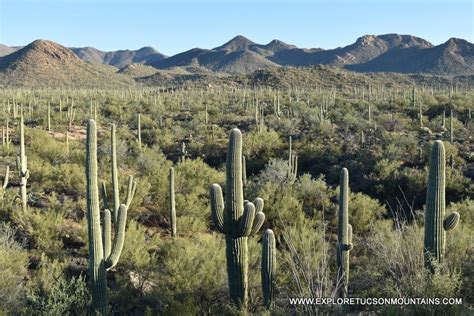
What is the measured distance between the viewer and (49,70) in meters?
93.1

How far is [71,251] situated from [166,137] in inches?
611

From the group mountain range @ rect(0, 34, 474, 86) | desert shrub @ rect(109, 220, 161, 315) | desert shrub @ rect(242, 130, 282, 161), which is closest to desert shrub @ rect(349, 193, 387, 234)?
desert shrub @ rect(109, 220, 161, 315)

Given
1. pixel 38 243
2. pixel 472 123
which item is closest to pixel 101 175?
pixel 38 243

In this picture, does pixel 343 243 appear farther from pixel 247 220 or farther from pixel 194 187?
pixel 194 187

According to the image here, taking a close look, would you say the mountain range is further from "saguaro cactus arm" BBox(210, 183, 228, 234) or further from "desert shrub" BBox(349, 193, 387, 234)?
"saguaro cactus arm" BBox(210, 183, 228, 234)

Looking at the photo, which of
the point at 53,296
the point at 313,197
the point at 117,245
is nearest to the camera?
the point at 53,296

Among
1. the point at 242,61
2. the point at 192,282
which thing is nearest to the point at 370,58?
the point at 242,61

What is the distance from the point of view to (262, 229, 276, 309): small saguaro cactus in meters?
7.36

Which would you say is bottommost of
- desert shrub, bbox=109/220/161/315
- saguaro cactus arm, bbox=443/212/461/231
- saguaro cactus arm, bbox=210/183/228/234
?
desert shrub, bbox=109/220/161/315

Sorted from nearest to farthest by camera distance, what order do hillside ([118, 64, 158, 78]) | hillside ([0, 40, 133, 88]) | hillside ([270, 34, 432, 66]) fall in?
hillside ([0, 40, 133, 88]) < hillside ([118, 64, 158, 78]) < hillside ([270, 34, 432, 66])

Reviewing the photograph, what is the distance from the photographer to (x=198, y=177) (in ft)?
54.1

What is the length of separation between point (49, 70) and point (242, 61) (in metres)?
85.8

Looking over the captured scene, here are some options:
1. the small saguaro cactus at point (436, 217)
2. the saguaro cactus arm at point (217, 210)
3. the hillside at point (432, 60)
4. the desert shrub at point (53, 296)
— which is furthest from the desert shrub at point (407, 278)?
the hillside at point (432, 60)

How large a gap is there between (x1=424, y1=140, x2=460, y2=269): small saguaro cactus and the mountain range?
84.8 metres
